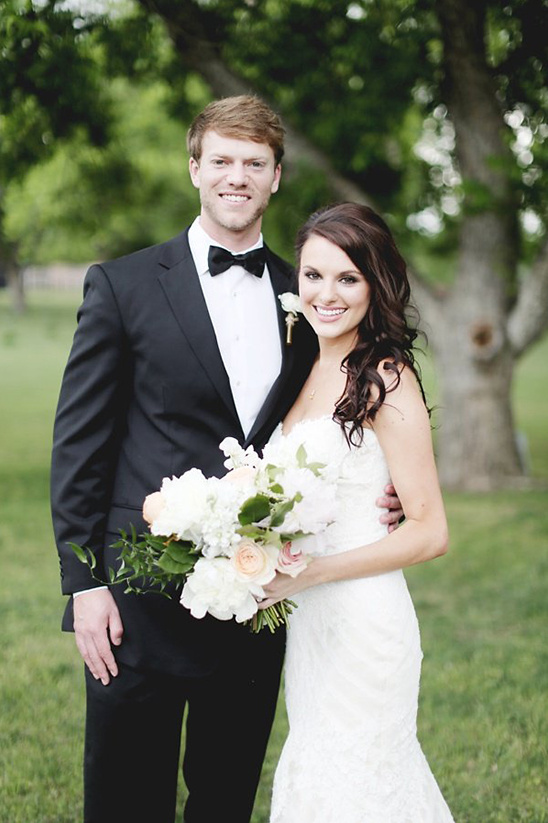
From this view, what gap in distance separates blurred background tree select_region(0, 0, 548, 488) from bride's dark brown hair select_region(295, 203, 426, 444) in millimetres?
5570

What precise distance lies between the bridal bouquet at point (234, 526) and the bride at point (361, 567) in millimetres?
279

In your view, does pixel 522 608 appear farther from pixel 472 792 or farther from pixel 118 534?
pixel 118 534

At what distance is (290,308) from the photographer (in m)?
3.12

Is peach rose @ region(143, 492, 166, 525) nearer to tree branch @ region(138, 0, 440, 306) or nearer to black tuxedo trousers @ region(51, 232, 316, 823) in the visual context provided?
black tuxedo trousers @ region(51, 232, 316, 823)

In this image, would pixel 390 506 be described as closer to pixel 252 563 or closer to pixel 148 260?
pixel 252 563

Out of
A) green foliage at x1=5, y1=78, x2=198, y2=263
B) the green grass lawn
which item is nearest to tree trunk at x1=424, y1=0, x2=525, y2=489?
the green grass lawn

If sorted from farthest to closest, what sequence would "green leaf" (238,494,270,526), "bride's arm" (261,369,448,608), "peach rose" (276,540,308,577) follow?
"bride's arm" (261,369,448,608) → "peach rose" (276,540,308,577) → "green leaf" (238,494,270,526)

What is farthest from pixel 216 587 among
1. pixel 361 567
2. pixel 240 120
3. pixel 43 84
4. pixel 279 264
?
pixel 43 84

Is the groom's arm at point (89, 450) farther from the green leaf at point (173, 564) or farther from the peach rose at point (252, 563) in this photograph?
the peach rose at point (252, 563)

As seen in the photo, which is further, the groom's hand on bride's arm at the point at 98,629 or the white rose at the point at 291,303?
the white rose at the point at 291,303

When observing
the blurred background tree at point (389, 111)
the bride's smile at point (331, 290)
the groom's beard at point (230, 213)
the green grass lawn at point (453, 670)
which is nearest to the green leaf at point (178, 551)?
the bride's smile at point (331, 290)

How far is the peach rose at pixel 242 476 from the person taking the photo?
2.46 metres

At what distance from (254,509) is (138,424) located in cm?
75

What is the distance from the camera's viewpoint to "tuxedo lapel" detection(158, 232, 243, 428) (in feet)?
9.60
